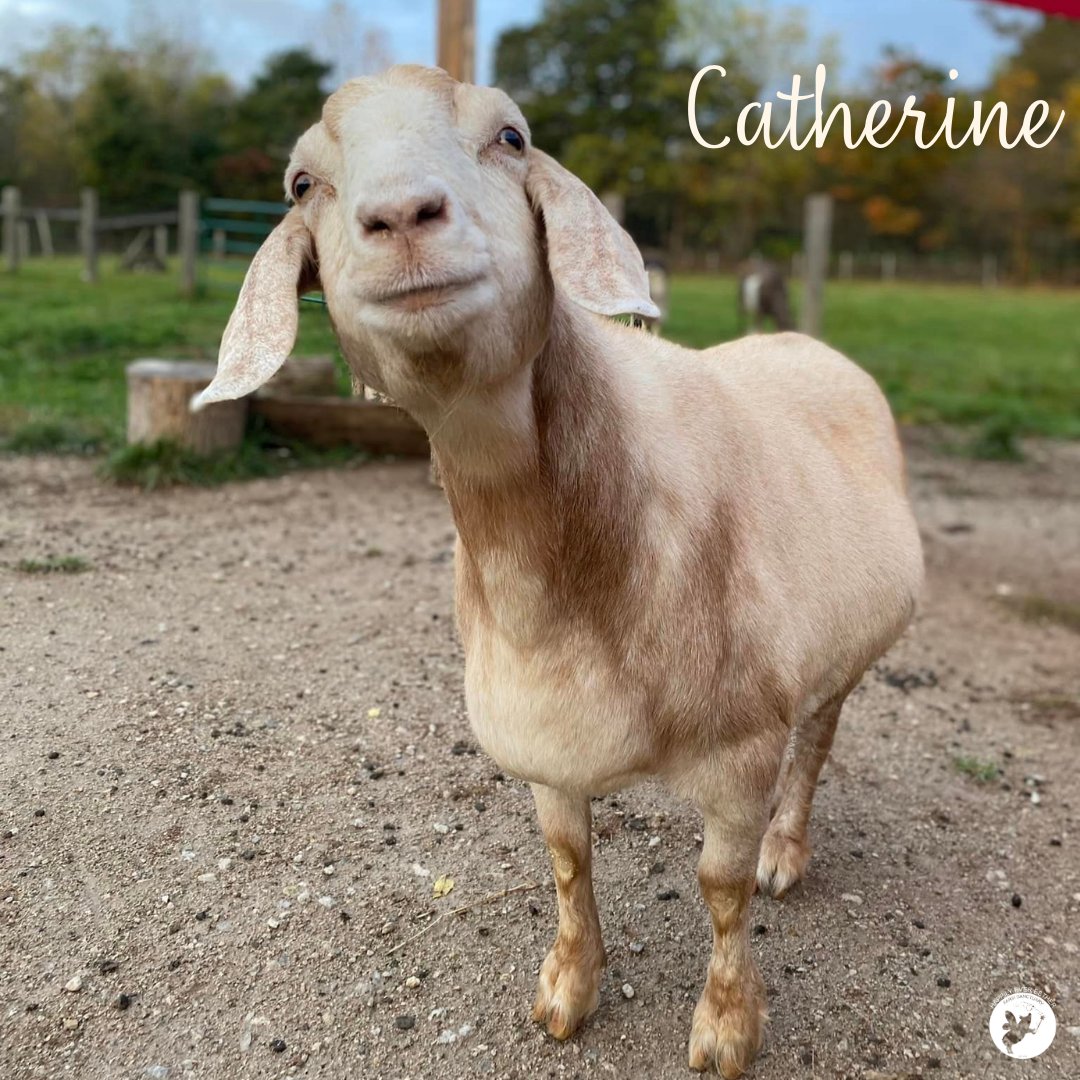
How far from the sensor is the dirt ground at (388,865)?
7.43ft

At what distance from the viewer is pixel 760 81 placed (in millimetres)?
23000

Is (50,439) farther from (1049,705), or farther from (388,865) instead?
(1049,705)

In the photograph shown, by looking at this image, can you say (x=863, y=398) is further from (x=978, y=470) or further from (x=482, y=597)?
(x=978, y=470)

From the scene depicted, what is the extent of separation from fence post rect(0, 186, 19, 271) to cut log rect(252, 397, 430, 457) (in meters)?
3.76

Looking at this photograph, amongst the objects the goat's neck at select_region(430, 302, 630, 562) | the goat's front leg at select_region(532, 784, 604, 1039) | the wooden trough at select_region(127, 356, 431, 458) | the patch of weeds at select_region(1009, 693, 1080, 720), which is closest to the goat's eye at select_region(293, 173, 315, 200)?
the goat's neck at select_region(430, 302, 630, 562)

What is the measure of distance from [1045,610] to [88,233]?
11386 millimetres

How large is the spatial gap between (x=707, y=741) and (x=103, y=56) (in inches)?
306

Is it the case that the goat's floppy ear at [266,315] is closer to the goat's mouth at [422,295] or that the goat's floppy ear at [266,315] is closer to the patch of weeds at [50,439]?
the goat's mouth at [422,295]

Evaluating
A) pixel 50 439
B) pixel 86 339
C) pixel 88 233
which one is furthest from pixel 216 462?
pixel 88 233

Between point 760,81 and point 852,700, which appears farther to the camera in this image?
point 760,81

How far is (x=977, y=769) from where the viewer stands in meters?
3.47

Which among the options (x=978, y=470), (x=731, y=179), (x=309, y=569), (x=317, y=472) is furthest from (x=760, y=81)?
(x=309, y=569)

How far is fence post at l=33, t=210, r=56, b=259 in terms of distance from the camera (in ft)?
36.8

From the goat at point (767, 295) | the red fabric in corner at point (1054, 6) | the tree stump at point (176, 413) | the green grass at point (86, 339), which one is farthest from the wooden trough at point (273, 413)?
the goat at point (767, 295)
